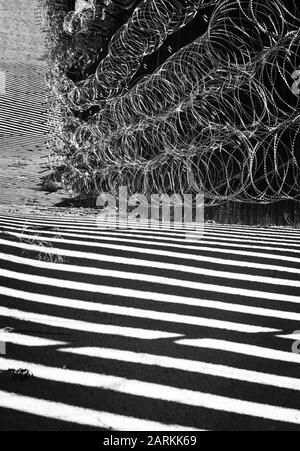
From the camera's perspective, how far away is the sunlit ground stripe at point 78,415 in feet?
5.95

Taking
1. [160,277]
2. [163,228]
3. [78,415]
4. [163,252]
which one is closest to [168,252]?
[163,252]

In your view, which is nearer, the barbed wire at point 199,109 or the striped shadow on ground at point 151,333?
the striped shadow on ground at point 151,333

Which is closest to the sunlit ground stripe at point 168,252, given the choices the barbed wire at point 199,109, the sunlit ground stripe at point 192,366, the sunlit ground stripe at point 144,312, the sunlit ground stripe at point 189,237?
the sunlit ground stripe at point 189,237

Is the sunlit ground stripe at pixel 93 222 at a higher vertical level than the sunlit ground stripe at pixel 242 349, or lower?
higher

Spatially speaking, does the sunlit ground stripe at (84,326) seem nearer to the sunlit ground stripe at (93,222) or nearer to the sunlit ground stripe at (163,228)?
the sunlit ground stripe at (163,228)

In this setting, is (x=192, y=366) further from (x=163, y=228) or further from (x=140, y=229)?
(x=163, y=228)

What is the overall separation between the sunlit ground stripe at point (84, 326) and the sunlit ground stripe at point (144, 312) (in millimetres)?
149

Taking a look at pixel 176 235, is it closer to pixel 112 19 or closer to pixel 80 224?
pixel 80 224

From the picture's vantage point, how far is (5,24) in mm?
19062

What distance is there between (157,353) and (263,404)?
544 millimetres

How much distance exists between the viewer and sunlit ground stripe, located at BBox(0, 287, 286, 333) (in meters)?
2.61

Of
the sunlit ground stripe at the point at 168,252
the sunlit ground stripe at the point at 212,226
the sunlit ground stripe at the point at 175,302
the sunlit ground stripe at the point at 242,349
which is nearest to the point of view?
the sunlit ground stripe at the point at 242,349

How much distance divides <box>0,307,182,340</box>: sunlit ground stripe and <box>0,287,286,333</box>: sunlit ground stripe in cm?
15

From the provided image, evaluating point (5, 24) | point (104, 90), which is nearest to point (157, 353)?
point (104, 90)
